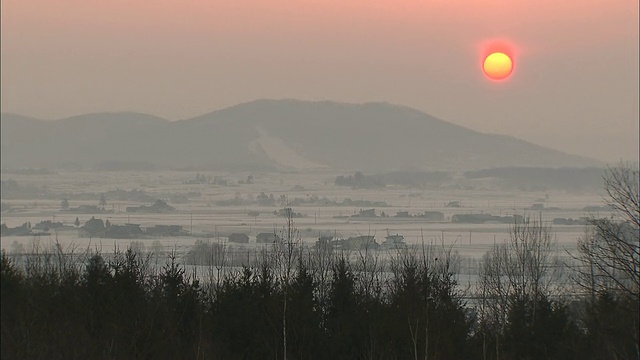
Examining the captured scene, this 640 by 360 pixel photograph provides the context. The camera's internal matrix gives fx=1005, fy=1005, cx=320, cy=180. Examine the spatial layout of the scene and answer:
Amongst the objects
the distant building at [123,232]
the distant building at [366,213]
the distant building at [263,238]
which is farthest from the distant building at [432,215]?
the distant building at [263,238]

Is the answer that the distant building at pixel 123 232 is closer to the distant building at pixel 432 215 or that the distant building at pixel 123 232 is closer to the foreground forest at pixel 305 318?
the distant building at pixel 432 215

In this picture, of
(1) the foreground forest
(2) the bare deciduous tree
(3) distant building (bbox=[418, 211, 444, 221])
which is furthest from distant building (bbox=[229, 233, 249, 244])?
(2) the bare deciduous tree

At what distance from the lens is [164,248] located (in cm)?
12319

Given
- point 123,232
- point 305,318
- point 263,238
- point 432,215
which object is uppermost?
point 305,318

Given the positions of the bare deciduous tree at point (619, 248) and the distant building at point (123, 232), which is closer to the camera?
the bare deciduous tree at point (619, 248)

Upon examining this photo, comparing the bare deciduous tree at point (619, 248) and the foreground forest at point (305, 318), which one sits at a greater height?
the bare deciduous tree at point (619, 248)

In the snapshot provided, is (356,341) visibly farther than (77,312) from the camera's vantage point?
Yes

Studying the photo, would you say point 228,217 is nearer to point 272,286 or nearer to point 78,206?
point 78,206

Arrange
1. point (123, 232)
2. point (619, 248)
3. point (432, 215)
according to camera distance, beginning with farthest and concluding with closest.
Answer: point (432, 215) → point (123, 232) → point (619, 248)

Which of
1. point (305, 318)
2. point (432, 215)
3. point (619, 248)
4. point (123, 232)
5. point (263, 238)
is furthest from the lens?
point (432, 215)

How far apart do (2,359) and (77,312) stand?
31.2ft

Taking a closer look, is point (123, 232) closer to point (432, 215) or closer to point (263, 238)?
point (263, 238)

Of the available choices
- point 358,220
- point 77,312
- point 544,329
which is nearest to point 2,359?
point 77,312

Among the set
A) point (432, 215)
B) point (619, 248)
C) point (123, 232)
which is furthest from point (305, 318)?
point (432, 215)
